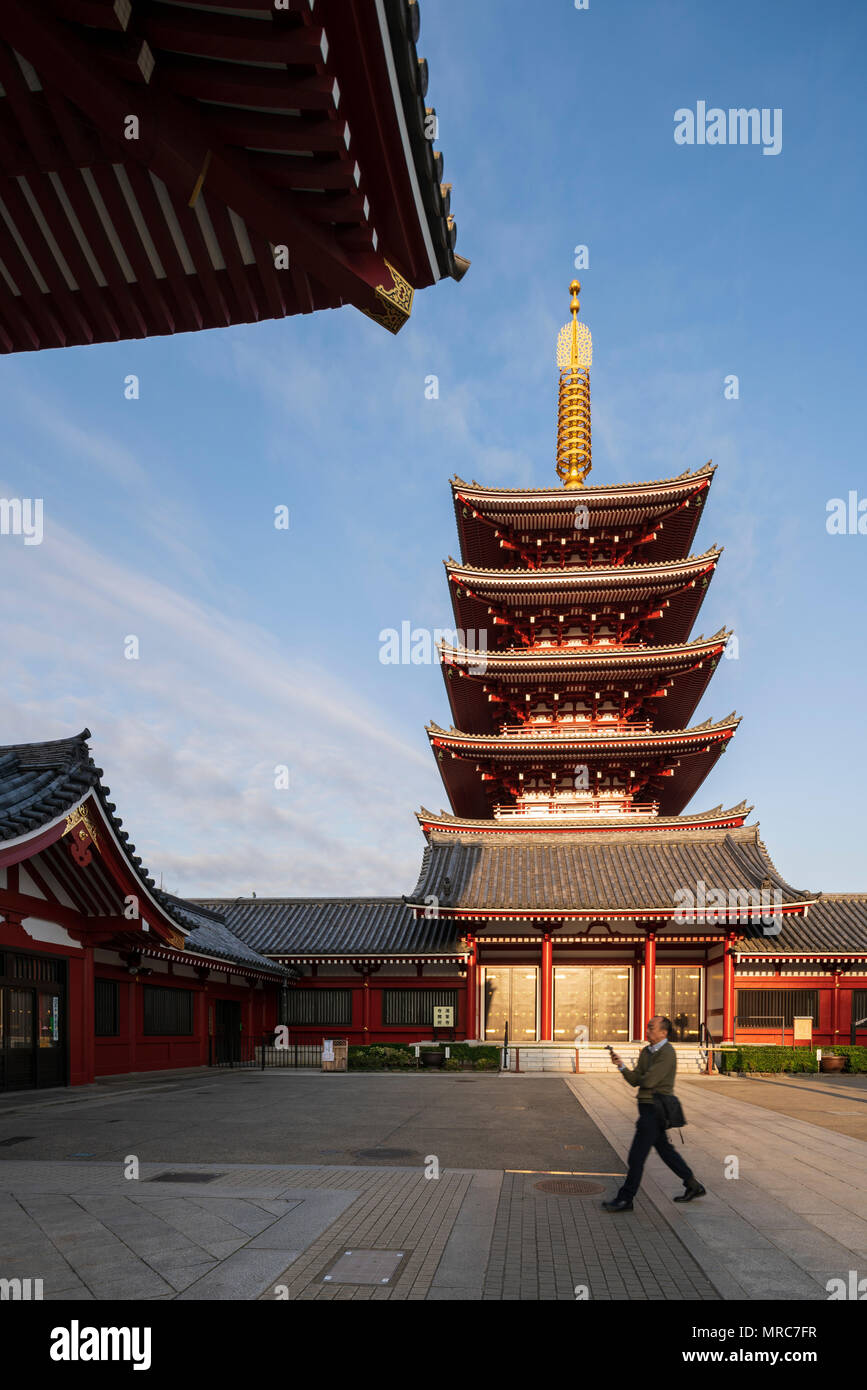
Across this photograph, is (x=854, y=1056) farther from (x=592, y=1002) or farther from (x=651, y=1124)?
(x=651, y=1124)

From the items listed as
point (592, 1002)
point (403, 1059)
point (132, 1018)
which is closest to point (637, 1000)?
point (592, 1002)

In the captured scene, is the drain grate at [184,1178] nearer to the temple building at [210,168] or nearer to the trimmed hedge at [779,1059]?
the temple building at [210,168]

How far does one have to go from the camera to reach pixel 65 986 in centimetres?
1844

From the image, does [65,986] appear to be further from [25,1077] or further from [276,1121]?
[276,1121]

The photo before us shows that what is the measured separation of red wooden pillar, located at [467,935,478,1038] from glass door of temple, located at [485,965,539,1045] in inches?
30.5

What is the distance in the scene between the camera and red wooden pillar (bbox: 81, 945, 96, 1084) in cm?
1905

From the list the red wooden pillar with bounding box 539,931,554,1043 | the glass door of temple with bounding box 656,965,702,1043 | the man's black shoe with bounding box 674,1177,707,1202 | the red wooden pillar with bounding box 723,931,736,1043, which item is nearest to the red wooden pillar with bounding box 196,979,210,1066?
the red wooden pillar with bounding box 539,931,554,1043

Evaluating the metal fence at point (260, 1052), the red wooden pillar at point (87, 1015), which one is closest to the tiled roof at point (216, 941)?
the metal fence at point (260, 1052)

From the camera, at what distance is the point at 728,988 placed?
2898 centimetres
